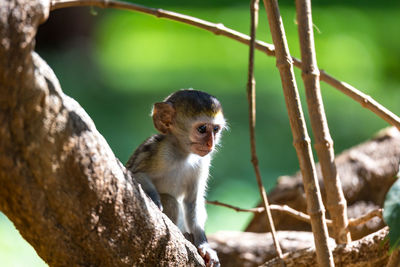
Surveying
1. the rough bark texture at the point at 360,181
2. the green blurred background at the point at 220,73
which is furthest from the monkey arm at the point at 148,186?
the green blurred background at the point at 220,73

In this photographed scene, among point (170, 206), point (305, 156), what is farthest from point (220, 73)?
point (305, 156)

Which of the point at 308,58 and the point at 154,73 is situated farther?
the point at 154,73

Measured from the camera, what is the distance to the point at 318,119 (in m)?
2.71

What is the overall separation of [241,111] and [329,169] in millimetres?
6921

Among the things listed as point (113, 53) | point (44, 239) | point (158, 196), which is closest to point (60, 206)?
point (44, 239)

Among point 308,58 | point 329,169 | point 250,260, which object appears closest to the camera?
point 308,58

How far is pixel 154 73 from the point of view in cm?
1237

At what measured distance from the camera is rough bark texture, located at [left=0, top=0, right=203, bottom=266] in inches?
63.0

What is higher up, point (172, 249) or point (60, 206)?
point (60, 206)

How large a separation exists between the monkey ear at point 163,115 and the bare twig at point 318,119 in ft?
2.92

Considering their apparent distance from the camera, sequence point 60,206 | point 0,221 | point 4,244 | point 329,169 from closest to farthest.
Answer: point 60,206, point 329,169, point 4,244, point 0,221

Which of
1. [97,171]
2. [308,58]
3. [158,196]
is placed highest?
[308,58]

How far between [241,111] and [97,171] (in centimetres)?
786

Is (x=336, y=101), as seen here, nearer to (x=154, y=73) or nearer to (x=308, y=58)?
(x=154, y=73)
